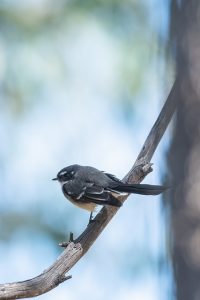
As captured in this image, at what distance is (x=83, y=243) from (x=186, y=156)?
7.32 feet

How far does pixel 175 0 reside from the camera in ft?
12.3

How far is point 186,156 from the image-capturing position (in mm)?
3549

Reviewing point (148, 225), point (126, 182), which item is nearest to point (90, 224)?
point (126, 182)

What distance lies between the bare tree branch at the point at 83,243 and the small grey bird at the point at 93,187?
78 millimetres

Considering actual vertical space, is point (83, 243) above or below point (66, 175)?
below

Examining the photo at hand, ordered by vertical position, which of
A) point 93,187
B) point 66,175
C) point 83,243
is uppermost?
point 66,175

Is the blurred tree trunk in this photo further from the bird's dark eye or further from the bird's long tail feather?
the bird's dark eye

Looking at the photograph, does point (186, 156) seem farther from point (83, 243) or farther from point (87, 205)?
→ point (87, 205)

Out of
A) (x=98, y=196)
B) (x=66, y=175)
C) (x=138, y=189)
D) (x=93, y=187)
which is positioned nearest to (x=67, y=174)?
(x=66, y=175)

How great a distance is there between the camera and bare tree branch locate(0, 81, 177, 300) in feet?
17.0

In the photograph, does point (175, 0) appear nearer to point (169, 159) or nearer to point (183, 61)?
point (183, 61)

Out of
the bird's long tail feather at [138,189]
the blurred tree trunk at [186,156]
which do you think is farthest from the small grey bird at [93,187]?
the blurred tree trunk at [186,156]

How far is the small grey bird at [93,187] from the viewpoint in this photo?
6082 mm

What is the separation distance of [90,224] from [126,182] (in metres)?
→ 0.46
